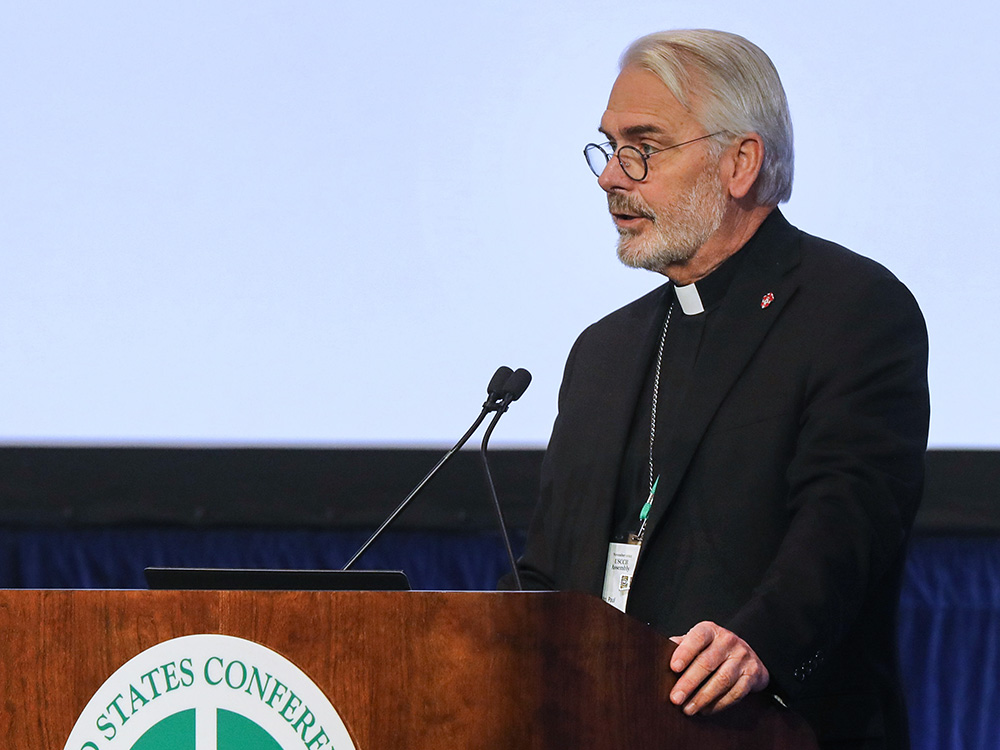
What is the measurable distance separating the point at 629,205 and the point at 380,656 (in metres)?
1.21

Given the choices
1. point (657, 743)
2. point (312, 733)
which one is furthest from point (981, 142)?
point (312, 733)

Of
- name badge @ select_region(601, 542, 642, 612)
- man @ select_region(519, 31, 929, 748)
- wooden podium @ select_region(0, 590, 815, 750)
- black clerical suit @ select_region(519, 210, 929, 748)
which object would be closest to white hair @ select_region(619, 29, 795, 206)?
man @ select_region(519, 31, 929, 748)

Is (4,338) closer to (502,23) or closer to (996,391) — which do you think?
(502,23)

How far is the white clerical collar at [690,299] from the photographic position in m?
2.42

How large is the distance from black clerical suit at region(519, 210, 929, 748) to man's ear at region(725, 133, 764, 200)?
90 mm

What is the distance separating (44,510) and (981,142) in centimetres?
253

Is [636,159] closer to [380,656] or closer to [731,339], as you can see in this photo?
[731,339]

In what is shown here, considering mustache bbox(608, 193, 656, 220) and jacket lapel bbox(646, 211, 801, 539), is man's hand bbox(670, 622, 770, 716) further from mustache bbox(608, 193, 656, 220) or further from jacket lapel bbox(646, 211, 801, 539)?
mustache bbox(608, 193, 656, 220)

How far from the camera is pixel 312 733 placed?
4.36ft

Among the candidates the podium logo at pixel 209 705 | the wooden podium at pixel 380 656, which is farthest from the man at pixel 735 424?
the podium logo at pixel 209 705

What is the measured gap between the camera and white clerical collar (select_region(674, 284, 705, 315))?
2.42 m

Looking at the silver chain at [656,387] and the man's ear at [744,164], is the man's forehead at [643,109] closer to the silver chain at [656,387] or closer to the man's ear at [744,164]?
the man's ear at [744,164]

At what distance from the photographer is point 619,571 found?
7.11ft

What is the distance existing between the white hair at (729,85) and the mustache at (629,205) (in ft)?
0.58
